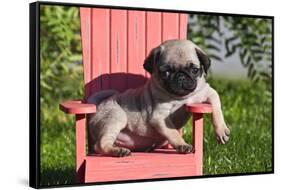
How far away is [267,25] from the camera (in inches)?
183

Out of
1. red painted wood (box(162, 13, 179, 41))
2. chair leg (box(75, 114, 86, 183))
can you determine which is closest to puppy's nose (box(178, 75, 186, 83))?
red painted wood (box(162, 13, 179, 41))

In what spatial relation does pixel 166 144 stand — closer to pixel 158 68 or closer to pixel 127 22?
pixel 158 68

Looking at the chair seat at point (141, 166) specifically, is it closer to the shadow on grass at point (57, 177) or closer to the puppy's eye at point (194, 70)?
the shadow on grass at point (57, 177)

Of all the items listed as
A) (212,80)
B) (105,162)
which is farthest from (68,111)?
(212,80)

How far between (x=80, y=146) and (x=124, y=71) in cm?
47

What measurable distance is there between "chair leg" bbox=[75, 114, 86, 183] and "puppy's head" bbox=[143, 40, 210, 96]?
44cm

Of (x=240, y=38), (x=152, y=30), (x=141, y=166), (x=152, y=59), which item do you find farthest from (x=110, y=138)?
(x=240, y=38)

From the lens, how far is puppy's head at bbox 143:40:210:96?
409 cm

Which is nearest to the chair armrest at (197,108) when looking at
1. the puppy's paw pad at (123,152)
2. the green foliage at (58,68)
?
the puppy's paw pad at (123,152)

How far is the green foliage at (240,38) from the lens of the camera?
4.81 metres

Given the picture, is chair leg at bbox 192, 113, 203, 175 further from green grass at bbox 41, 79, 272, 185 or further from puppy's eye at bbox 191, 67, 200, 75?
puppy's eye at bbox 191, 67, 200, 75

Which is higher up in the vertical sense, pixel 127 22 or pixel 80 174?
pixel 127 22

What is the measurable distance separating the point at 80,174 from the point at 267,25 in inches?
56.8

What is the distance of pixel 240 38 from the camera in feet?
16.3
